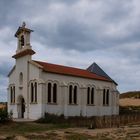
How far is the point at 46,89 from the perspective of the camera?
46.4 meters

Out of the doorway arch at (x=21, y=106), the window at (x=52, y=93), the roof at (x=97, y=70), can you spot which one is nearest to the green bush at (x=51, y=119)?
the window at (x=52, y=93)

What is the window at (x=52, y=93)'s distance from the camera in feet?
155

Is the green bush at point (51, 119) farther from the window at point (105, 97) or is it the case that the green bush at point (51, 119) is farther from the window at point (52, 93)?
the window at point (105, 97)

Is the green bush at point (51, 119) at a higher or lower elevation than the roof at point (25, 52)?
lower

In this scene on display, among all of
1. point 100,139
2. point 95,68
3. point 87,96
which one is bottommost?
point 100,139

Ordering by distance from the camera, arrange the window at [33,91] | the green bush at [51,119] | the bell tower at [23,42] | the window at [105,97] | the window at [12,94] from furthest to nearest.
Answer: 1. the window at [105,97]
2. the window at [12,94]
3. the bell tower at [23,42]
4. the window at [33,91]
5. the green bush at [51,119]

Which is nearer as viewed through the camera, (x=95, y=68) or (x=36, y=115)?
(x=36, y=115)

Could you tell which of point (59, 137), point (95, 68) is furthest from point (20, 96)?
point (59, 137)

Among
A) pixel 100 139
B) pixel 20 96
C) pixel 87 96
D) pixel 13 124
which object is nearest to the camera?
pixel 100 139

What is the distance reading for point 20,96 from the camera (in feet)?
164

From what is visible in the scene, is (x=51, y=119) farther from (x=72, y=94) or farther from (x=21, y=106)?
(x=21, y=106)

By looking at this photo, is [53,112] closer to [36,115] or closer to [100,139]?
[36,115]

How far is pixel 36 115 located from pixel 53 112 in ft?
8.46

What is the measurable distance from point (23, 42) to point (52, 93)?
8537mm
